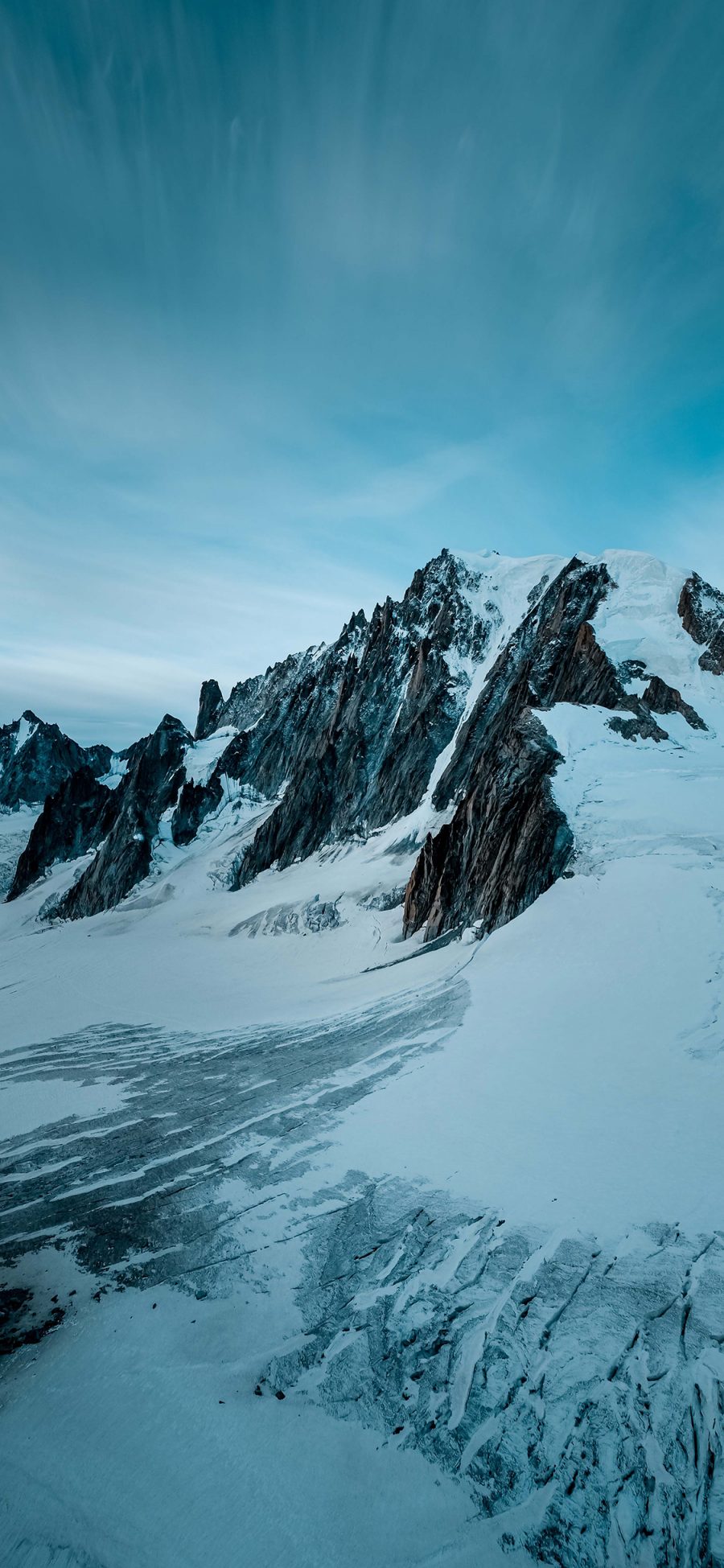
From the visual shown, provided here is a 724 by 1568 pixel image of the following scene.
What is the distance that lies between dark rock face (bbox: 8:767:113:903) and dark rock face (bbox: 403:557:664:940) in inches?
2591

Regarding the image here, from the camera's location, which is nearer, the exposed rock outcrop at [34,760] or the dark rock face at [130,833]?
the dark rock face at [130,833]

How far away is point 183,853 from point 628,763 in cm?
5634

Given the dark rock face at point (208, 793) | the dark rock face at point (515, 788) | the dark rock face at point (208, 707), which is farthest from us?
the dark rock face at point (208, 707)

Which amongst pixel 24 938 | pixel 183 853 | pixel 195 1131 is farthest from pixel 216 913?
pixel 195 1131

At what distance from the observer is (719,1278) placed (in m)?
6.32

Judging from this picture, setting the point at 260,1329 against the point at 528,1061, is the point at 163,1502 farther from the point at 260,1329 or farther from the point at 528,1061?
the point at 528,1061

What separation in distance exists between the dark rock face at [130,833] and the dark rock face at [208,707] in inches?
1236

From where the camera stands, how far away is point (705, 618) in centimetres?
3900

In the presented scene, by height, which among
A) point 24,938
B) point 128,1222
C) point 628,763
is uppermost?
point 628,763

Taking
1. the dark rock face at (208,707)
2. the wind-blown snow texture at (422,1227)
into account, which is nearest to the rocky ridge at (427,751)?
the wind-blown snow texture at (422,1227)

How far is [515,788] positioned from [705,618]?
74.1 ft

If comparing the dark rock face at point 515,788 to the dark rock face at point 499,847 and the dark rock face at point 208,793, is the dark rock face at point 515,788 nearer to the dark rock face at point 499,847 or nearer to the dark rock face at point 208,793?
the dark rock face at point 499,847

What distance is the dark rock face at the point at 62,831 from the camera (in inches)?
3583

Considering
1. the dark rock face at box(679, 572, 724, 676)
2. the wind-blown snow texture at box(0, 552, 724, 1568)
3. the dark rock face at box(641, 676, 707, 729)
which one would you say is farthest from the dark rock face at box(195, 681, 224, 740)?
the dark rock face at box(641, 676, 707, 729)
